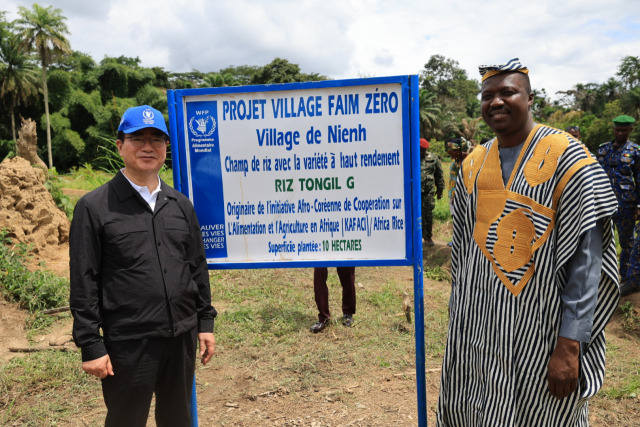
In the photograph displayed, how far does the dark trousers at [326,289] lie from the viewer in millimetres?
4313

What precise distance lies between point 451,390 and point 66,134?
3112 cm

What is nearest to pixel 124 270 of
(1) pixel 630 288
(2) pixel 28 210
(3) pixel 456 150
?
(1) pixel 630 288

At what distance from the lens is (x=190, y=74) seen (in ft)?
183

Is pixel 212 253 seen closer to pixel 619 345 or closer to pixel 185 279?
pixel 185 279

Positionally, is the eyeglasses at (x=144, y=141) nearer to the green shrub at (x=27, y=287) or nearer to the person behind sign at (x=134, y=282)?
the person behind sign at (x=134, y=282)

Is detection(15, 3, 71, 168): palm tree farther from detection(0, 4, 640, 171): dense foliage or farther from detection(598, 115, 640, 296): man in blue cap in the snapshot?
detection(598, 115, 640, 296): man in blue cap

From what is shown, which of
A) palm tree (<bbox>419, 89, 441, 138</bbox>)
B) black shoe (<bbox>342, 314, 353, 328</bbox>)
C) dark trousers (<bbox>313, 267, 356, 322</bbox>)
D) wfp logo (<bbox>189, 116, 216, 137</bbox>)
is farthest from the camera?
palm tree (<bbox>419, 89, 441, 138</bbox>)

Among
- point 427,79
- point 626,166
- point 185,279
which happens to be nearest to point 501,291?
point 185,279

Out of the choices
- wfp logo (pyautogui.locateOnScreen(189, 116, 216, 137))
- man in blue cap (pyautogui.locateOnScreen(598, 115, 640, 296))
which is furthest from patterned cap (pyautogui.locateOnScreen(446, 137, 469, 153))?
wfp logo (pyautogui.locateOnScreen(189, 116, 216, 137))

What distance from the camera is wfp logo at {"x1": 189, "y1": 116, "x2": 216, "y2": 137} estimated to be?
2373 mm

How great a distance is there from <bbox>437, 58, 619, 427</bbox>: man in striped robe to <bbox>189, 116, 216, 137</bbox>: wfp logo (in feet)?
4.23

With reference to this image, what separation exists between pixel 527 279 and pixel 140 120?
164cm

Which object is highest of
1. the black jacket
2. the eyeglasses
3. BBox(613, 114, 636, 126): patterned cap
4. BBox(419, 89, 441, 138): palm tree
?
BBox(419, 89, 441, 138): palm tree

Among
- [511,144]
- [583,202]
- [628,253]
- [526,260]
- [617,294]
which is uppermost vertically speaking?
[511,144]
